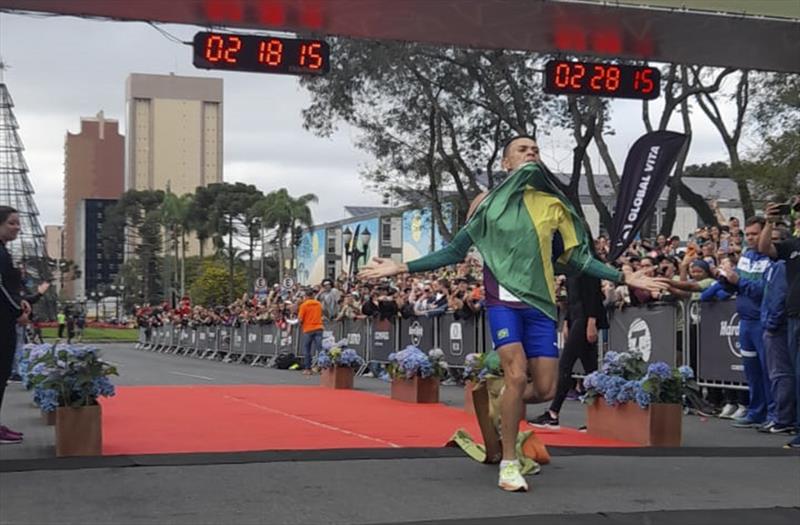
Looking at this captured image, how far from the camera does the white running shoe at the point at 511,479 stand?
6.29m

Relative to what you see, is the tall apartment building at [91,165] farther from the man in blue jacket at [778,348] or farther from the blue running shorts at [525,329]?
the blue running shorts at [525,329]

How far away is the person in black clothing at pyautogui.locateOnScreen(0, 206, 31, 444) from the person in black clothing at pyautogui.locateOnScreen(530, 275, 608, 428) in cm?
469

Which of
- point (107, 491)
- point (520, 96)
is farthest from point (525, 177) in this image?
point (520, 96)

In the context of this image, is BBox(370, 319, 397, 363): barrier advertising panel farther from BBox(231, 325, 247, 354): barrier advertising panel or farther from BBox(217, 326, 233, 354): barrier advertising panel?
BBox(217, 326, 233, 354): barrier advertising panel

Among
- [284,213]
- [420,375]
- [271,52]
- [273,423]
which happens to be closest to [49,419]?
[273,423]

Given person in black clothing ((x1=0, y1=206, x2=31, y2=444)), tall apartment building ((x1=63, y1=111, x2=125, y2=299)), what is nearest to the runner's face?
person in black clothing ((x1=0, y1=206, x2=31, y2=444))

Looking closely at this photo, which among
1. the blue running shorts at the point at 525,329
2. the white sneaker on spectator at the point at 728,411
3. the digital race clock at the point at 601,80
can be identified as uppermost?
the digital race clock at the point at 601,80

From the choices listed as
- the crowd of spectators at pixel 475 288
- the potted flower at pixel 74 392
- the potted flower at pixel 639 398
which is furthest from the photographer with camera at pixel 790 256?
the potted flower at pixel 74 392

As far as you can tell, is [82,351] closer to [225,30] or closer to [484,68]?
[225,30]

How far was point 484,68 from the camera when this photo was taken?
31.6 metres

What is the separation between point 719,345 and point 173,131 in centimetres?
13534

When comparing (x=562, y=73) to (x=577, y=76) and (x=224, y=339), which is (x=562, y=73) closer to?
(x=577, y=76)

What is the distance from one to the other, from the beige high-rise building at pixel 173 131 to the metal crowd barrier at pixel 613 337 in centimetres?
8285

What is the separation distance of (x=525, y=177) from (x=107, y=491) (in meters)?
3.05
